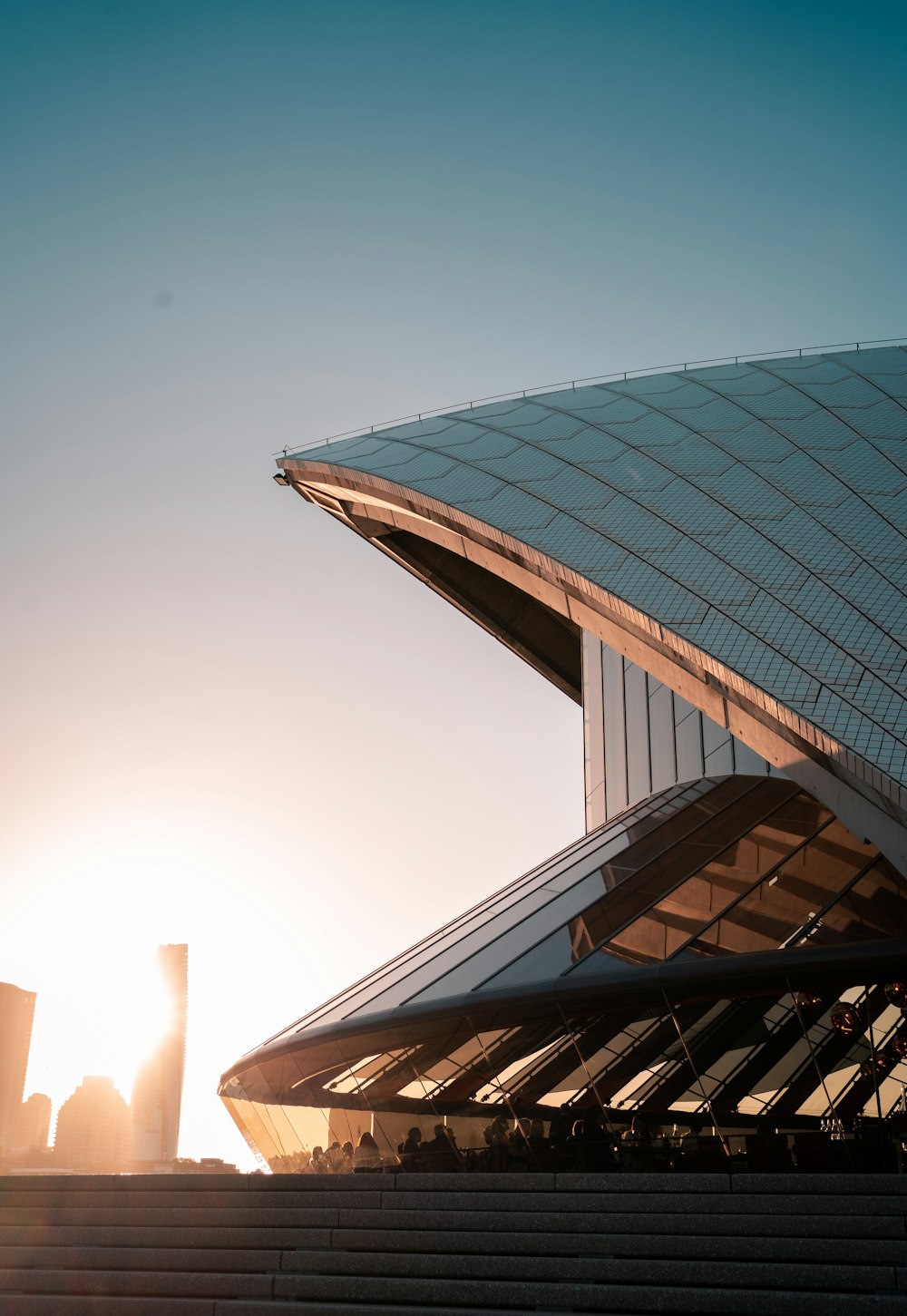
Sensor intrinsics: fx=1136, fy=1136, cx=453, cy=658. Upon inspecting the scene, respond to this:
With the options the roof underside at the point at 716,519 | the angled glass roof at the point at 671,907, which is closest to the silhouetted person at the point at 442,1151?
the angled glass roof at the point at 671,907

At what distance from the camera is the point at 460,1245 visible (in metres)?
8.99

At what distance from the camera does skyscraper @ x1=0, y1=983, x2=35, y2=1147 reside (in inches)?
2115

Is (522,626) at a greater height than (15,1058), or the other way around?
(522,626)

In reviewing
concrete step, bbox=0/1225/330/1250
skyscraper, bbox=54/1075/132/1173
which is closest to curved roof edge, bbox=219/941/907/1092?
concrete step, bbox=0/1225/330/1250

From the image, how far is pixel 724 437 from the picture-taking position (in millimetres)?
19891

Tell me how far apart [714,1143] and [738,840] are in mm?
4628

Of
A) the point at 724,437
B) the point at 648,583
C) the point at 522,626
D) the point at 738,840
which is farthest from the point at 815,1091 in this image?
the point at 522,626

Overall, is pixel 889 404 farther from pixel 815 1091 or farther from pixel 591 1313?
pixel 591 1313

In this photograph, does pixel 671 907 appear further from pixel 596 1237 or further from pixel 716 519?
pixel 716 519

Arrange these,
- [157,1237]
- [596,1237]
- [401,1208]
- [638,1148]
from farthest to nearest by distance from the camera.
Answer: [638,1148] → [157,1237] → [401,1208] → [596,1237]

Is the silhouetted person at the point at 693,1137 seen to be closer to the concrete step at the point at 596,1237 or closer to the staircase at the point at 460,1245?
the staircase at the point at 460,1245

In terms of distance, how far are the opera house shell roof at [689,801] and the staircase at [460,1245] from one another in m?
3.19

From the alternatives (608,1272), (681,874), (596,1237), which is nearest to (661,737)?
(681,874)

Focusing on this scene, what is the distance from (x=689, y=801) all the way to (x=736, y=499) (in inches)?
207
